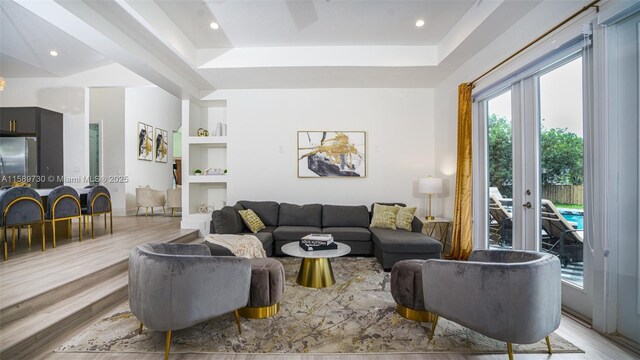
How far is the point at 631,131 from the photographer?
6.90 feet

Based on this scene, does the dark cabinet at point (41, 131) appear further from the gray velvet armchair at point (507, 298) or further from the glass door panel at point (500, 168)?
the glass door panel at point (500, 168)

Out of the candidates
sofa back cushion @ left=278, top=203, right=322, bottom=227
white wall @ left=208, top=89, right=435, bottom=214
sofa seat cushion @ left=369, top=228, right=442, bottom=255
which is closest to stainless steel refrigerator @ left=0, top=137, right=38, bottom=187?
white wall @ left=208, top=89, right=435, bottom=214

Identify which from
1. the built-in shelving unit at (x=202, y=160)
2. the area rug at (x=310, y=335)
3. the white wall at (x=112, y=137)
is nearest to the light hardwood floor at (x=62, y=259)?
the built-in shelving unit at (x=202, y=160)

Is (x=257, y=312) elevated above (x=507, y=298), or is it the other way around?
(x=507, y=298)

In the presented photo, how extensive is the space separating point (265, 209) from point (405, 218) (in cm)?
237

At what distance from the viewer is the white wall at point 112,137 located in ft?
22.7

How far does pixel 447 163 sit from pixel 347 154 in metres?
1.78

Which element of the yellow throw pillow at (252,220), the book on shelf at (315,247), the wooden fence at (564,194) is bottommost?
the book on shelf at (315,247)

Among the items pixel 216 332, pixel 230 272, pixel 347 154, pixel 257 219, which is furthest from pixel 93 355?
pixel 347 154

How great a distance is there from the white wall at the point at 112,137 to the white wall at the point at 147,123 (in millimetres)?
109

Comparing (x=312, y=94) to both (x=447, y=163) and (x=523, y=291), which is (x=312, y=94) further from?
(x=523, y=291)

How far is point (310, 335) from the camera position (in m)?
2.16

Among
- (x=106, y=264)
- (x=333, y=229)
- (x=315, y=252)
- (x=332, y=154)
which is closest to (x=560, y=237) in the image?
(x=315, y=252)

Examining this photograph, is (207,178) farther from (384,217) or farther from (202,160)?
(384,217)
